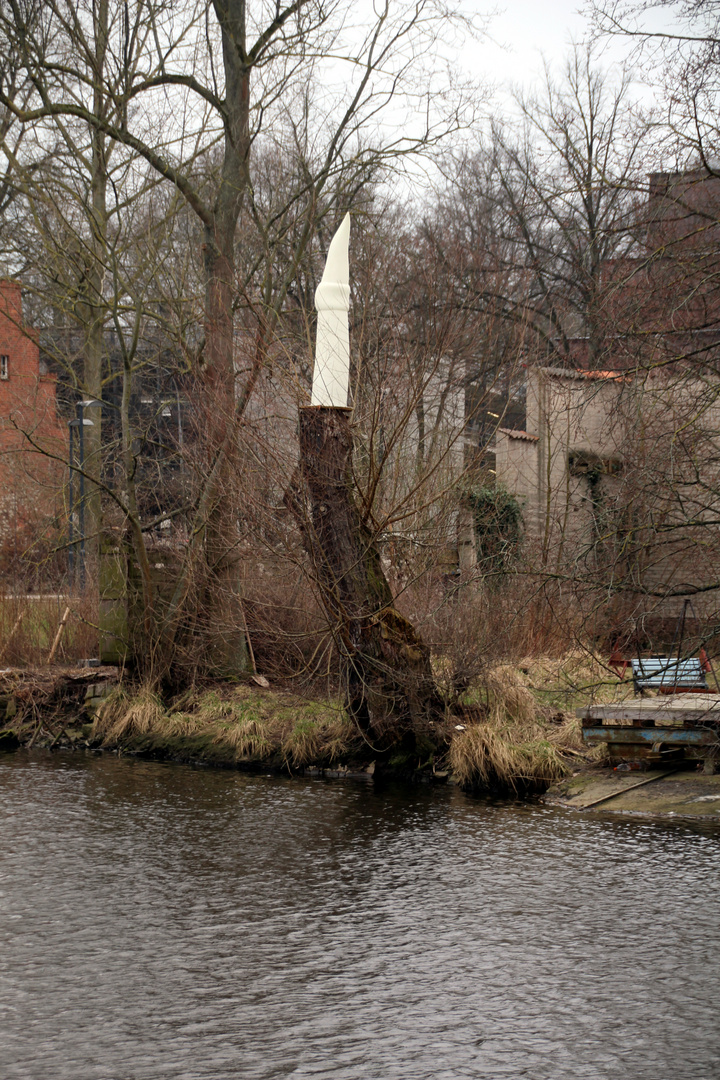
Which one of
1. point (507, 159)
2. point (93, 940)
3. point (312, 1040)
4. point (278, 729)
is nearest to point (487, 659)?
point (278, 729)

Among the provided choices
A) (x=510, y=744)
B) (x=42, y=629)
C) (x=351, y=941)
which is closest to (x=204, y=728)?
(x=42, y=629)

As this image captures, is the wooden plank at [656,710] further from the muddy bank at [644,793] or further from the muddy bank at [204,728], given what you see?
the muddy bank at [204,728]

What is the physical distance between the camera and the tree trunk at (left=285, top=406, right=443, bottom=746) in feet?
38.2

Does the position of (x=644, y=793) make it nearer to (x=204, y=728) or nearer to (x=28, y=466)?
(x=204, y=728)

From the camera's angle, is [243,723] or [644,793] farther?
[243,723]

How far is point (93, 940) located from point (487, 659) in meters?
6.73

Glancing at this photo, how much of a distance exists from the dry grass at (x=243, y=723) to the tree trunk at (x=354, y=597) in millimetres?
831

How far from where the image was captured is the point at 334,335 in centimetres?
1194

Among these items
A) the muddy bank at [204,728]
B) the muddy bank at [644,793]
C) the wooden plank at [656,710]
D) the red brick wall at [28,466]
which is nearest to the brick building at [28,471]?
the red brick wall at [28,466]

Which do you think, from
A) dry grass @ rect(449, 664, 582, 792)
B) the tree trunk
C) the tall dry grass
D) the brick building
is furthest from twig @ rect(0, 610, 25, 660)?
dry grass @ rect(449, 664, 582, 792)

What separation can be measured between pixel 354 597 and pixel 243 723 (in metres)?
3.04

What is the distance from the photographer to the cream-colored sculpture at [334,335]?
38.5ft

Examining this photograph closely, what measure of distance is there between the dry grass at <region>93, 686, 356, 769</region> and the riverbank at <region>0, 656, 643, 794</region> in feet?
0.05

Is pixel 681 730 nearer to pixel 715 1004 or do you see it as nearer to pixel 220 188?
pixel 715 1004
